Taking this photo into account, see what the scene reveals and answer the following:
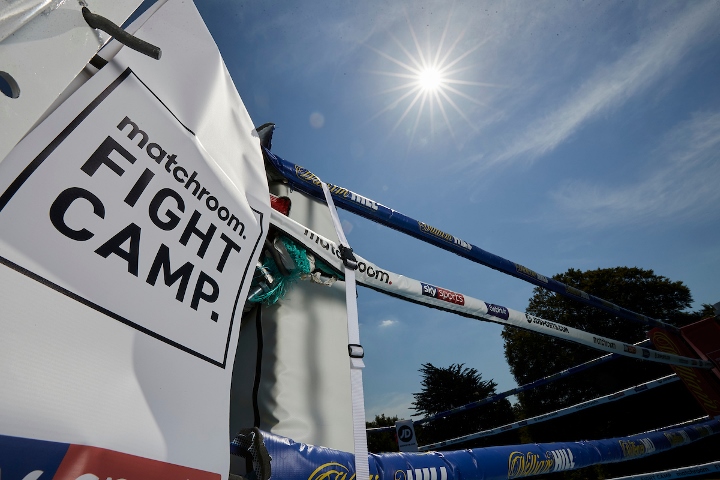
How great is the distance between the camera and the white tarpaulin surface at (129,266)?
0.38 meters

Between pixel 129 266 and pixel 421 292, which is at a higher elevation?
pixel 421 292

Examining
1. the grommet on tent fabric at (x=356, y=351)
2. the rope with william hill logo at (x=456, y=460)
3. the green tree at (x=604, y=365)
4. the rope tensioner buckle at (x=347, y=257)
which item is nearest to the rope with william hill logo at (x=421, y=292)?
the rope tensioner buckle at (x=347, y=257)

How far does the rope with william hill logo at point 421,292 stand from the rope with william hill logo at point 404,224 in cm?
36

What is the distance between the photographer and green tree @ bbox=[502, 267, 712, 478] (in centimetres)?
1115

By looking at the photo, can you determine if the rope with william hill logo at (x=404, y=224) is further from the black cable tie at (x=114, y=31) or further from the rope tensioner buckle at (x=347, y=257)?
the black cable tie at (x=114, y=31)

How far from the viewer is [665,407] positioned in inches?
428

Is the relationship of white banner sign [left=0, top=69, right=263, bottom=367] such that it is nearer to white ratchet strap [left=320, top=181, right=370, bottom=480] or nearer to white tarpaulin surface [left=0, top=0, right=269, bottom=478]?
white tarpaulin surface [left=0, top=0, right=269, bottom=478]

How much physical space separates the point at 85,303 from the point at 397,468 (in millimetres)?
840

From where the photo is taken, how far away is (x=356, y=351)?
2.92ft

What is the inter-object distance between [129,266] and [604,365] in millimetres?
14643

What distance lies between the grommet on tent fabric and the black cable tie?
0.71 metres

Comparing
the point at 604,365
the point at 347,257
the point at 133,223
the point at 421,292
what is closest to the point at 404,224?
the point at 421,292

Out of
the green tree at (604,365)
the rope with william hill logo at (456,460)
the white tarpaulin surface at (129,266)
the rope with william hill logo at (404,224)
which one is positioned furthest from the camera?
the green tree at (604,365)

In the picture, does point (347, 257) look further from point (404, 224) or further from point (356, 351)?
point (404, 224)
